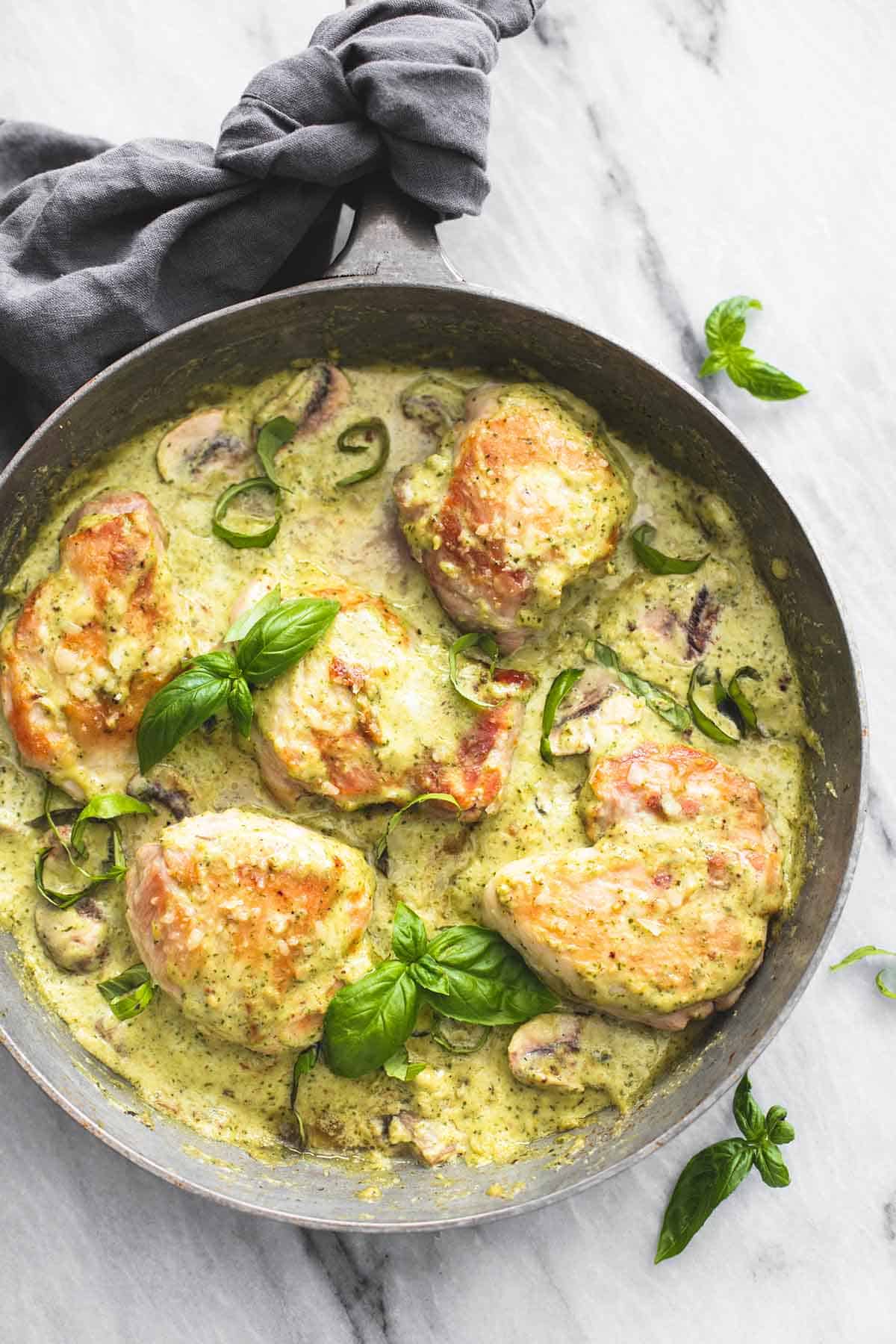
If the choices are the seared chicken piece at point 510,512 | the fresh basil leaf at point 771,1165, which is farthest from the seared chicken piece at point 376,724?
the fresh basil leaf at point 771,1165

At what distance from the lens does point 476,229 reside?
3.09m

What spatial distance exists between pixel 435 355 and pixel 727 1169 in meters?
2.07

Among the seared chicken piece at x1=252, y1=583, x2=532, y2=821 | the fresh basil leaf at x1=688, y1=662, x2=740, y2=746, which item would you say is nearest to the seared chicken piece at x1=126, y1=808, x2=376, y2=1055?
the seared chicken piece at x1=252, y1=583, x2=532, y2=821

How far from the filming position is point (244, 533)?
288 centimetres

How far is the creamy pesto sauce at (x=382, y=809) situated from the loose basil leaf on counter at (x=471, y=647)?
6 centimetres

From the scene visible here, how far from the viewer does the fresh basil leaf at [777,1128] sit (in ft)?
9.29

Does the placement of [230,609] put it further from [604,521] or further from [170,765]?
[604,521]

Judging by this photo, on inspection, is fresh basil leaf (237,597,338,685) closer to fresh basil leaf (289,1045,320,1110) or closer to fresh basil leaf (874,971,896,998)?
fresh basil leaf (289,1045,320,1110)

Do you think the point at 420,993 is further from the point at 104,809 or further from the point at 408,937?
the point at 104,809

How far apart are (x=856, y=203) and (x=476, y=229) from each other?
3.22 ft

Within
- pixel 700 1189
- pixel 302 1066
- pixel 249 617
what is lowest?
pixel 700 1189

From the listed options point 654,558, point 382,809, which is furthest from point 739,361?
point 382,809

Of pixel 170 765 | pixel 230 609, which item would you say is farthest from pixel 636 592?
pixel 170 765

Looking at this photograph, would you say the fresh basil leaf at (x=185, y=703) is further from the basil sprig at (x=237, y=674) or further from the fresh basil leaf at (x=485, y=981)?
the fresh basil leaf at (x=485, y=981)
